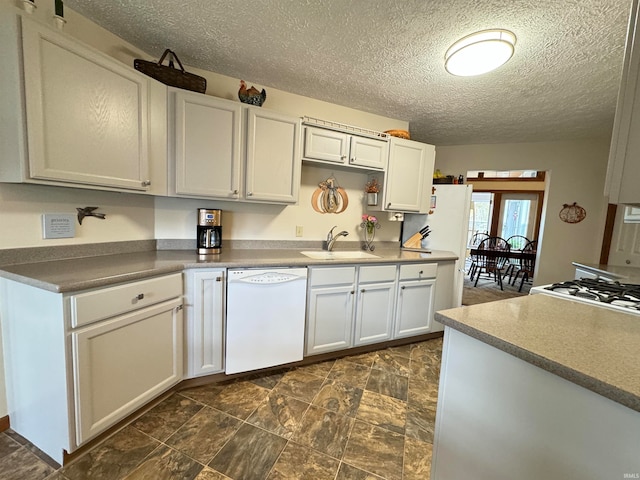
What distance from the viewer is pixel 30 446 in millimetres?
1427

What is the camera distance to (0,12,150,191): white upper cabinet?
1246 mm

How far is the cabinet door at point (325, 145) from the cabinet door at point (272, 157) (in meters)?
0.13

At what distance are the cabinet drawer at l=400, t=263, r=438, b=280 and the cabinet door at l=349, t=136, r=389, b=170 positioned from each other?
3.35 feet

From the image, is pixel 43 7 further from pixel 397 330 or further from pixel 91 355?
pixel 397 330

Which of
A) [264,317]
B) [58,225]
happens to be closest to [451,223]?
[264,317]

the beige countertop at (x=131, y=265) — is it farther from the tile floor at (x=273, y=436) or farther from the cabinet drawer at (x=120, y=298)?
the tile floor at (x=273, y=436)

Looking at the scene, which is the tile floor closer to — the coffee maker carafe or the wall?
the coffee maker carafe

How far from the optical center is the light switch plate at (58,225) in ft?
5.15

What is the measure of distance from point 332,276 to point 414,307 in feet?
3.31

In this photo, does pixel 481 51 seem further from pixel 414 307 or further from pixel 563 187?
pixel 563 187

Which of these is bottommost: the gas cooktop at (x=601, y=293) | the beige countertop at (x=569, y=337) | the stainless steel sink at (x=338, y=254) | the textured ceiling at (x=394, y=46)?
the stainless steel sink at (x=338, y=254)

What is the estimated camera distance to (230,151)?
2094 mm

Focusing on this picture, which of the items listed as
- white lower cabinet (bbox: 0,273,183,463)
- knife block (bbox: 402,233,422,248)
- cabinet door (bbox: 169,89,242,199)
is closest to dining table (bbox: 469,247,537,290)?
knife block (bbox: 402,233,422,248)

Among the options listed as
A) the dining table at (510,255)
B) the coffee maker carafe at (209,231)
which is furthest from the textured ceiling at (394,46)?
the dining table at (510,255)
